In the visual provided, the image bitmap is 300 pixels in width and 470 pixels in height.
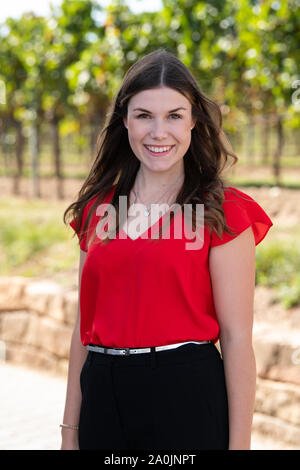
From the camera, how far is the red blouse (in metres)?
1.68

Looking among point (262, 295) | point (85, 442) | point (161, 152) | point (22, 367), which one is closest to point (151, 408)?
point (85, 442)

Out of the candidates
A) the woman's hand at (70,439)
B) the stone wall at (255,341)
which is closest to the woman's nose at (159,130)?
the woman's hand at (70,439)

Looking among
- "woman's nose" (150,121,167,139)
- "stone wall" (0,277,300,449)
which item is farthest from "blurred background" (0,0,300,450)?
"woman's nose" (150,121,167,139)

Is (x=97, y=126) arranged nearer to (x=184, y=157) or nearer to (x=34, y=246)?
(x=34, y=246)

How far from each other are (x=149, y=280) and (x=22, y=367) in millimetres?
4181

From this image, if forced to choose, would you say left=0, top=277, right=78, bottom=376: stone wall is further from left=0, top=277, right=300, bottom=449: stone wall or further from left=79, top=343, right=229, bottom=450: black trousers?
left=79, top=343, right=229, bottom=450: black trousers

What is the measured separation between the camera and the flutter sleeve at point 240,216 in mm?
1673

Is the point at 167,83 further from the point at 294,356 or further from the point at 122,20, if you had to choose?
the point at 122,20

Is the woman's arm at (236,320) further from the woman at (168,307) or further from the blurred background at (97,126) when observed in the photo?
the blurred background at (97,126)

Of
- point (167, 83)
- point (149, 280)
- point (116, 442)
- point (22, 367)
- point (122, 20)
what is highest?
point (122, 20)

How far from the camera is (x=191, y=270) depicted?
168 centimetres

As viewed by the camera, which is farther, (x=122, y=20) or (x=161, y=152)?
(x=122, y=20)

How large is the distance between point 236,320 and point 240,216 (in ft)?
0.89

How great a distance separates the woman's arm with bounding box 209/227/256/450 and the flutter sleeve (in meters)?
0.02
